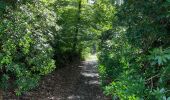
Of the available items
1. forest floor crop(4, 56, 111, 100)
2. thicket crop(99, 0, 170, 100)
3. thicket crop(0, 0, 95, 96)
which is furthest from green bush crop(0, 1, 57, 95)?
forest floor crop(4, 56, 111, 100)

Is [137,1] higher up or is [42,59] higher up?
[137,1]

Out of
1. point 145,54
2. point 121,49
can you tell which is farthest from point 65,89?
point 145,54

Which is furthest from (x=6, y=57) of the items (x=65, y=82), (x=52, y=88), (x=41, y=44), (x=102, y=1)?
(x=102, y=1)

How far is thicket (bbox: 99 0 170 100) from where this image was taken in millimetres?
3662

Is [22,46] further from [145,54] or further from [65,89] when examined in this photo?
[65,89]

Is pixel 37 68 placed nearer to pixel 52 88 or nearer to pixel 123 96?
pixel 123 96

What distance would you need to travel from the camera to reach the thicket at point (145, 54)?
3662 millimetres

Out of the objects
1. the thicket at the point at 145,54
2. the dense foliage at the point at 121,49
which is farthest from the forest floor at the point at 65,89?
the thicket at the point at 145,54

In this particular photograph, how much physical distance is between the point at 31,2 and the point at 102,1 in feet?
36.2

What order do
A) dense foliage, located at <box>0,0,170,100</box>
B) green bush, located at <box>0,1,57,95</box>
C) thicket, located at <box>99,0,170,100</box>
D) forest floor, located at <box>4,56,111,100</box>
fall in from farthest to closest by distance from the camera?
forest floor, located at <box>4,56,111,100</box> → green bush, located at <box>0,1,57,95</box> → dense foliage, located at <box>0,0,170,100</box> → thicket, located at <box>99,0,170,100</box>

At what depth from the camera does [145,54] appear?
520 cm

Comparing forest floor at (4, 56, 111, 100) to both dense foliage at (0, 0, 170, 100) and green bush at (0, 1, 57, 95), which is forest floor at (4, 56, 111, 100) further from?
green bush at (0, 1, 57, 95)

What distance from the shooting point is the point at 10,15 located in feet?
23.0

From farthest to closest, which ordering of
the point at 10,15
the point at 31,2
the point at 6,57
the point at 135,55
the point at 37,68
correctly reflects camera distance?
the point at 31,2
the point at 37,68
the point at 10,15
the point at 6,57
the point at 135,55
